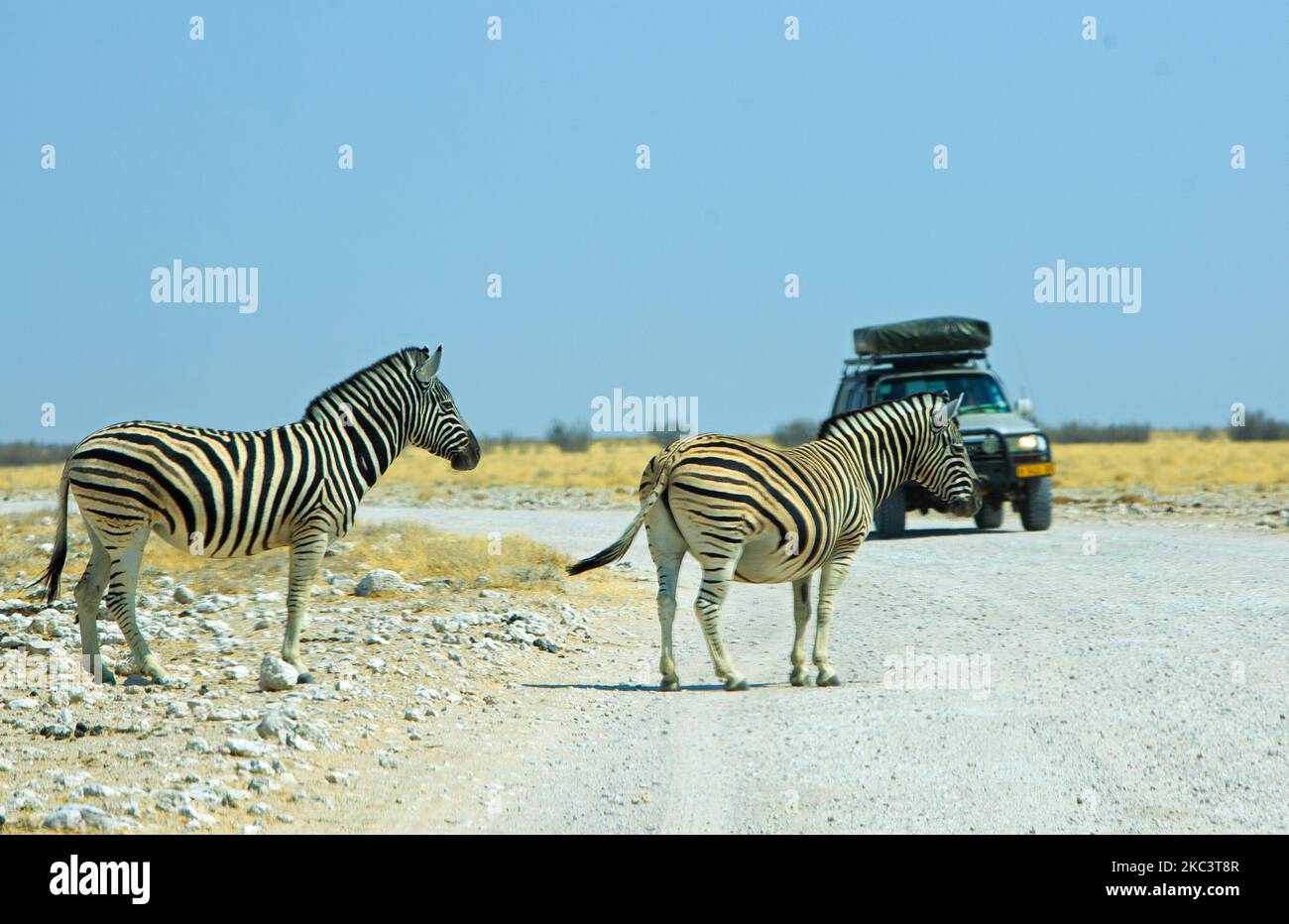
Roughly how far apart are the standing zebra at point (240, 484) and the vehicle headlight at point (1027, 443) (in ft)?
43.2

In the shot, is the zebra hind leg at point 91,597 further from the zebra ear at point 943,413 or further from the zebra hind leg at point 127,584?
the zebra ear at point 943,413

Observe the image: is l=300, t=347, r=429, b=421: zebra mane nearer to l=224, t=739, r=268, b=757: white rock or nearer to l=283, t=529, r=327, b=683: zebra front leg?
l=283, t=529, r=327, b=683: zebra front leg

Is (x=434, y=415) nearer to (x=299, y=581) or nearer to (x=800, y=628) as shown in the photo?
(x=299, y=581)

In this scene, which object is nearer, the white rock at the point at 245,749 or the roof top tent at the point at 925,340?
the white rock at the point at 245,749

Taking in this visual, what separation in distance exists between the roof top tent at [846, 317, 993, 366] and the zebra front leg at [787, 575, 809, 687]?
1364 cm

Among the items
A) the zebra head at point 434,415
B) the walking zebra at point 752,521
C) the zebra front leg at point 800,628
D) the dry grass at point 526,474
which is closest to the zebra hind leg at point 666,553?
the walking zebra at point 752,521

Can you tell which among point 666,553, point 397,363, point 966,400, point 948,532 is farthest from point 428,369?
point 948,532

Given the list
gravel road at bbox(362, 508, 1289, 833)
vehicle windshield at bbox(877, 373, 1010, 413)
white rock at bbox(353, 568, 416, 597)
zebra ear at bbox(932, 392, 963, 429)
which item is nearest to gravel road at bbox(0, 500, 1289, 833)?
gravel road at bbox(362, 508, 1289, 833)

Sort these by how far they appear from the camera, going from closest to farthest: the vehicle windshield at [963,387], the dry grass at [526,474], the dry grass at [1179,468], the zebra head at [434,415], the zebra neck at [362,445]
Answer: the zebra neck at [362,445] → the zebra head at [434,415] → the vehicle windshield at [963,387] → the dry grass at [1179,468] → the dry grass at [526,474]

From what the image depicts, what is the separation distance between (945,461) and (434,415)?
11.6ft

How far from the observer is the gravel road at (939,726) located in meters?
6.61

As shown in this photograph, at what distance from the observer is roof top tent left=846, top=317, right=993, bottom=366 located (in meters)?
23.6
